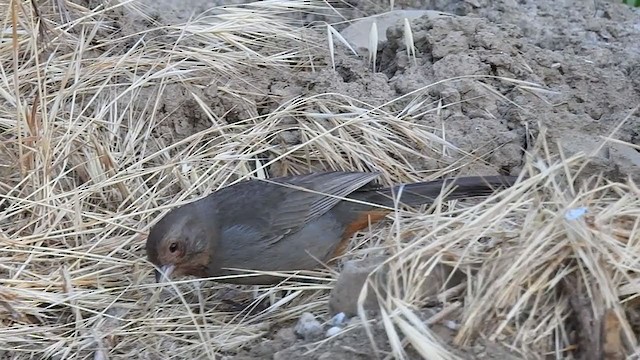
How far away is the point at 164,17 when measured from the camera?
18.5 ft

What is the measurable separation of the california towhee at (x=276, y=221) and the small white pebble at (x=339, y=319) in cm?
71

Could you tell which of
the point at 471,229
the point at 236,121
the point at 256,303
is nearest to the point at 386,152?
the point at 236,121

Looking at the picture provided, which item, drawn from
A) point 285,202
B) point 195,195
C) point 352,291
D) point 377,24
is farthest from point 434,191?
point 377,24

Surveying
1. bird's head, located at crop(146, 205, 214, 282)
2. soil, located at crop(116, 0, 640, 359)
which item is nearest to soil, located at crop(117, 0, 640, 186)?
soil, located at crop(116, 0, 640, 359)

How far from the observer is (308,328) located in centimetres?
340

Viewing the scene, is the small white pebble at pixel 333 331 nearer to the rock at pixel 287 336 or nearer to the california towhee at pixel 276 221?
the rock at pixel 287 336

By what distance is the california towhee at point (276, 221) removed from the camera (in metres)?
4.03

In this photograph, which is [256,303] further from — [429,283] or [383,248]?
[429,283]

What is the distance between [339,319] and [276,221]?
92 centimetres

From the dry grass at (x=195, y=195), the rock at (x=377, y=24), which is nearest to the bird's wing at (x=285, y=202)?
the dry grass at (x=195, y=195)

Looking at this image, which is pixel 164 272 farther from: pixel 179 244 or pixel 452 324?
pixel 452 324

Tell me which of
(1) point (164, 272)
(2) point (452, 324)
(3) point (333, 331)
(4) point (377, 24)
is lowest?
(1) point (164, 272)

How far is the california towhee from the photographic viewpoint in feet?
13.2

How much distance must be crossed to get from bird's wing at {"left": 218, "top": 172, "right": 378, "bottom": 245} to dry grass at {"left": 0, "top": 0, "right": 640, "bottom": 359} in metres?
0.24
